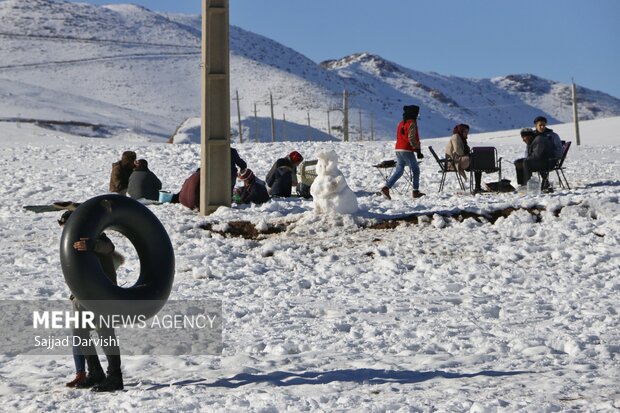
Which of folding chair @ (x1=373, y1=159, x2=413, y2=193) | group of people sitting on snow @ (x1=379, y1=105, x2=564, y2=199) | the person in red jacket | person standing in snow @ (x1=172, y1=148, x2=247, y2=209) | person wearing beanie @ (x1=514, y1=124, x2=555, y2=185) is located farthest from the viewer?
folding chair @ (x1=373, y1=159, x2=413, y2=193)

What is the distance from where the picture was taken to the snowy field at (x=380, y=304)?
6.45 m

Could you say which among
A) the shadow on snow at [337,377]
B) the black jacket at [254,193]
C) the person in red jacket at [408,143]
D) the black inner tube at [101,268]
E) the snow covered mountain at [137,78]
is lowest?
the shadow on snow at [337,377]

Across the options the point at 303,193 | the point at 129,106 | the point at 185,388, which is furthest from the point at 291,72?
the point at 185,388

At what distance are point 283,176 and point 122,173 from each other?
270 centimetres

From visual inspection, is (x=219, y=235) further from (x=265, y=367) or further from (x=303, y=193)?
(x=265, y=367)

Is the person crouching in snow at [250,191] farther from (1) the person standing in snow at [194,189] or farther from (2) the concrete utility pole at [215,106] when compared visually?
(2) the concrete utility pole at [215,106]

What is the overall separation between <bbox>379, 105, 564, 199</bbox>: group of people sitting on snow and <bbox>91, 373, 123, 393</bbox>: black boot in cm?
900

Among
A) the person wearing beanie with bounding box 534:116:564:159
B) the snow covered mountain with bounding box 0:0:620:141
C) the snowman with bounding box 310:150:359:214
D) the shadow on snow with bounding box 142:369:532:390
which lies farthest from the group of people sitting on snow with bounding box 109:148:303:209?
the snow covered mountain with bounding box 0:0:620:141

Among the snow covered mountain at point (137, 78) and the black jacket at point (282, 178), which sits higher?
the snow covered mountain at point (137, 78)

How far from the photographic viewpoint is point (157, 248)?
7.32 metres

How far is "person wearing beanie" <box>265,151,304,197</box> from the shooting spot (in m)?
16.4

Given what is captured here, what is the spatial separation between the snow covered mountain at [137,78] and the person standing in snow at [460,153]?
79.2 m

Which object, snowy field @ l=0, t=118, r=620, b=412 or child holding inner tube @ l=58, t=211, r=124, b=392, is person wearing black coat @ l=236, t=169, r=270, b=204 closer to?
snowy field @ l=0, t=118, r=620, b=412

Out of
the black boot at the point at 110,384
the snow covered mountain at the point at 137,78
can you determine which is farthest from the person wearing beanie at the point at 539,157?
the snow covered mountain at the point at 137,78
